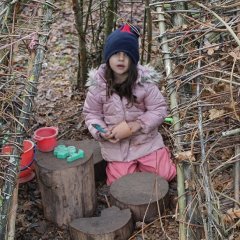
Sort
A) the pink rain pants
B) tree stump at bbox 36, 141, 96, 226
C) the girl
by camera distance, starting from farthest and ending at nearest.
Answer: the pink rain pants → the girl → tree stump at bbox 36, 141, 96, 226

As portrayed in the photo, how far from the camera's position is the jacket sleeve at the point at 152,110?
358 cm

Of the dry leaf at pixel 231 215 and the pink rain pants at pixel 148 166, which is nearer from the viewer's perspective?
the dry leaf at pixel 231 215

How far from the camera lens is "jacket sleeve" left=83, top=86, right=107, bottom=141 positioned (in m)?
3.62

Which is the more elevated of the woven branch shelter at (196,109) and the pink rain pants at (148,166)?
the woven branch shelter at (196,109)

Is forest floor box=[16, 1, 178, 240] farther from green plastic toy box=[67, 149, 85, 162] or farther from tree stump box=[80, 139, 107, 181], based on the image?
green plastic toy box=[67, 149, 85, 162]

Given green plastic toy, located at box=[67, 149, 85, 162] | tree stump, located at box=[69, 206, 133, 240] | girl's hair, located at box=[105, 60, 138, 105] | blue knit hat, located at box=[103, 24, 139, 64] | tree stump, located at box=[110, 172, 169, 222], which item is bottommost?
tree stump, located at box=[69, 206, 133, 240]

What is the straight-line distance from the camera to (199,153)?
6.92 ft

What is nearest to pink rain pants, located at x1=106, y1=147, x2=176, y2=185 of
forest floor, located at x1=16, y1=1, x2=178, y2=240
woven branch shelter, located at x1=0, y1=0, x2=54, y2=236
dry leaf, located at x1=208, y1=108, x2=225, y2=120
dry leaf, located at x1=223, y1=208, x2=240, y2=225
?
forest floor, located at x1=16, y1=1, x2=178, y2=240

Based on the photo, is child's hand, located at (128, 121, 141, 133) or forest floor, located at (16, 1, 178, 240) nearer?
forest floor, located at (16, 1, 178, 240)

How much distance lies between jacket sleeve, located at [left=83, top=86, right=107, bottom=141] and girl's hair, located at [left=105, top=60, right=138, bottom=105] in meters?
0.10

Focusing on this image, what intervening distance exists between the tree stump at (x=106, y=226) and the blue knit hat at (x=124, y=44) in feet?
3.32

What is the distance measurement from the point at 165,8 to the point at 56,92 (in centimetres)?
253

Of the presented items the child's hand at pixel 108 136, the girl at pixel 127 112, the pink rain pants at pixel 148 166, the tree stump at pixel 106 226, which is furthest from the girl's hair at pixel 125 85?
the tree stump at pixel 106 226

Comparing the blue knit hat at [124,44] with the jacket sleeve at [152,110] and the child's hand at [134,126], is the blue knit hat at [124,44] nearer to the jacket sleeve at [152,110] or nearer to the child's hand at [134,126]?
the jacket sleeve at [152,110]
